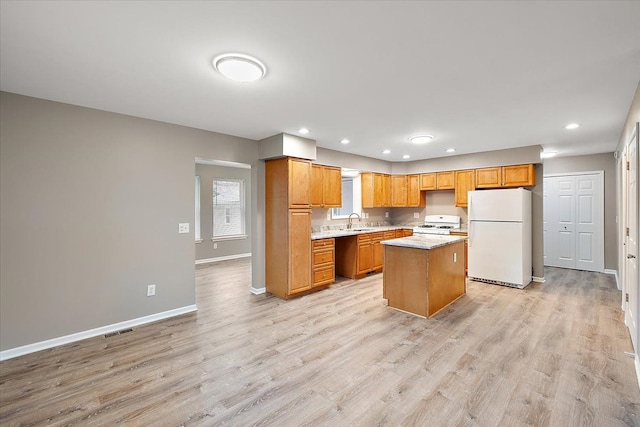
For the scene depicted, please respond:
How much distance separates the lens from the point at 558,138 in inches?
179

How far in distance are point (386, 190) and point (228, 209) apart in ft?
13.4

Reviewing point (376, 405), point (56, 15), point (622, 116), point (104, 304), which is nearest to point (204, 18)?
point (56, 15)

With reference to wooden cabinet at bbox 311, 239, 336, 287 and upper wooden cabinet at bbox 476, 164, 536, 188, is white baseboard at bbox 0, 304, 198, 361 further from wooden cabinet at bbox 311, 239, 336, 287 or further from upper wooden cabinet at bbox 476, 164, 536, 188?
upper wooden cabinet at bbox 476, 164, 536, 188

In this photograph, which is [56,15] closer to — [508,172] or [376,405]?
[376,405]

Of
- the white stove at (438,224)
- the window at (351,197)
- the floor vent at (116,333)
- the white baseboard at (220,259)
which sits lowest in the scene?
the floor vent at (116,333)

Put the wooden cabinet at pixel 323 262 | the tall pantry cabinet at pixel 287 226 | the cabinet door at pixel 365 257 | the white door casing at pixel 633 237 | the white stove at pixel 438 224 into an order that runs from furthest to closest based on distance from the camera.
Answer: the white stove at pixel 438 224
the cabinet door at pixel 365 257
the wooden cabinet at pixel 323 262
the tall pantry cabinet at pixel 287 226
the white door casing at pixel 633 237

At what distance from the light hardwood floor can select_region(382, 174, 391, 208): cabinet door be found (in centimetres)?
325

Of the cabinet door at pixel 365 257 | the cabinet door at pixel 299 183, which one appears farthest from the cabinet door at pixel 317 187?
the cabinet door at pixel 365 257

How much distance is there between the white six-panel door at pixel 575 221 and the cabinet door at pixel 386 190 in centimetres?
346

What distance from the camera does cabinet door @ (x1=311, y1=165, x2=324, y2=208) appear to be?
5188 mm

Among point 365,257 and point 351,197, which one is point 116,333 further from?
point 351,197

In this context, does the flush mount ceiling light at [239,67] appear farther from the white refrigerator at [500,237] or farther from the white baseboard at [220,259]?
the white baseboard at [220,259]

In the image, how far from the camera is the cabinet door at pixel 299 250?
4396mm

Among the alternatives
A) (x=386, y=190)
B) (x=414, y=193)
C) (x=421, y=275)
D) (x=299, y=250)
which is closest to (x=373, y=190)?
(x=386, y=190)
